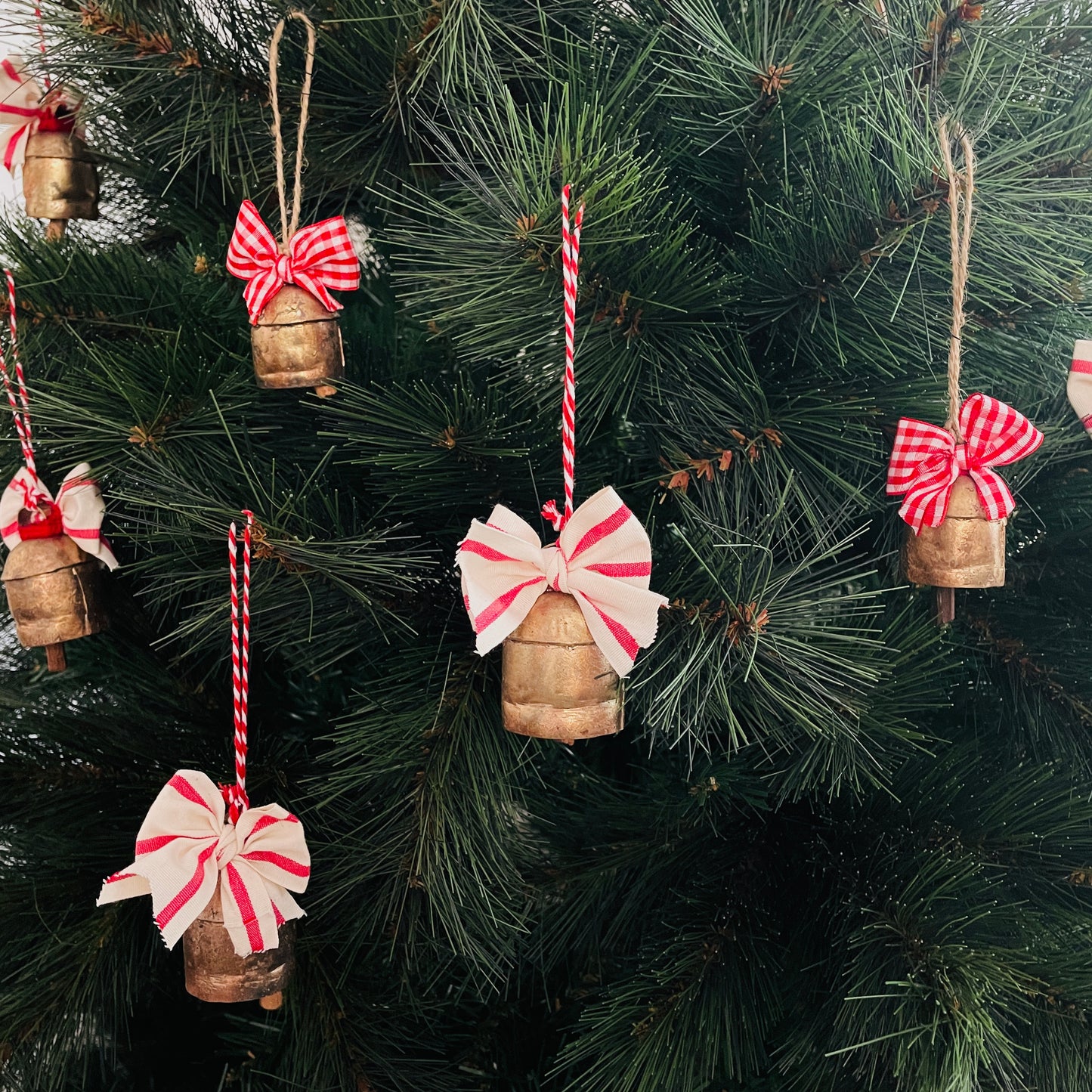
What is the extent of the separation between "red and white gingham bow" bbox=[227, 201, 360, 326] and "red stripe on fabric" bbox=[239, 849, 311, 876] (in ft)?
0.84

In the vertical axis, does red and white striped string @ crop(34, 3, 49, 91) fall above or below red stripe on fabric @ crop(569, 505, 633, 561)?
above

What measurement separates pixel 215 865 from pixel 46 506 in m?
0.22

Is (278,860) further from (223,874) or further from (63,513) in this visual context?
(63,513)

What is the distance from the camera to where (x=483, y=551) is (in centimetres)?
46

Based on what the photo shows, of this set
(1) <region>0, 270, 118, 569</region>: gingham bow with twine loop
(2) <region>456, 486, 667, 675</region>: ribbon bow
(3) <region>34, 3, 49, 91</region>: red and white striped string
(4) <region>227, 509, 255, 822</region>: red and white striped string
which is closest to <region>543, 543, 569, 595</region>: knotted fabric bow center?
(2) <region>456, 486, 667, 675</region>: ribbon bow

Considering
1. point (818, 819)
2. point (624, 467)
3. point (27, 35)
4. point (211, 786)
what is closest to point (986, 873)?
point (818, 819)

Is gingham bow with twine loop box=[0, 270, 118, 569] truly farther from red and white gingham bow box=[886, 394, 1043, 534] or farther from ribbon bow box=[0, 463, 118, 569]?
red and white gingham bow box=[886, 394, 1043, 534]

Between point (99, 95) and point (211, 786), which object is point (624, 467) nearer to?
point (211, 786)

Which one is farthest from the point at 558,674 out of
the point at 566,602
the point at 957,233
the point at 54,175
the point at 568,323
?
the point at 54,175

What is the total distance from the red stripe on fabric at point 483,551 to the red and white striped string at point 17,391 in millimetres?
256

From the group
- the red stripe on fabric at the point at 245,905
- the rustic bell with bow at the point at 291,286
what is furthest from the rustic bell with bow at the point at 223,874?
the rustic bell with bow at the point at 291,286

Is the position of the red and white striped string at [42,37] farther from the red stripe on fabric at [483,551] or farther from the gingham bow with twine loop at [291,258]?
the red stripe on fabric at [483,551]

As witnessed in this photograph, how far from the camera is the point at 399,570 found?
58 centimetres

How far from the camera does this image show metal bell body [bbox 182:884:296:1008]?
Answer: 0.54 metres
